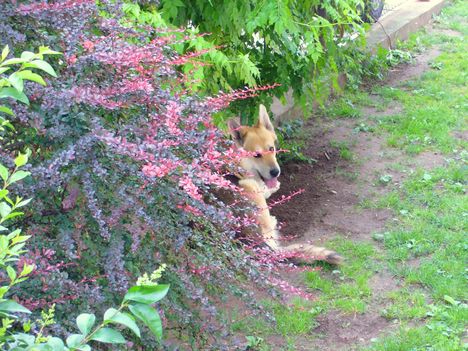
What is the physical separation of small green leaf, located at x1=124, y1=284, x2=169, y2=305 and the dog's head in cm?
524

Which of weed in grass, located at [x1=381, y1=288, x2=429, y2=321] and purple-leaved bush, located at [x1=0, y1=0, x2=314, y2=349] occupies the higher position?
purple-leaved bush, located at [x1=0, y1=0, x2=314, y2=349]

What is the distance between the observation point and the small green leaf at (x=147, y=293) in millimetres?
1877

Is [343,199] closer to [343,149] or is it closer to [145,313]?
[343,149]

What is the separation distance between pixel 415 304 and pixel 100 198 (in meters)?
3.23

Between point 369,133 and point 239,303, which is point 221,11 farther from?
point 369,133

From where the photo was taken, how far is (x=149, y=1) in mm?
4594

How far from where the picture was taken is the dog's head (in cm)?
717

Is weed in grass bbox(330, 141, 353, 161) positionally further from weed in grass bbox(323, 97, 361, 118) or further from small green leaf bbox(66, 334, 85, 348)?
small green leaf bbox(66, 334, 85, 348)

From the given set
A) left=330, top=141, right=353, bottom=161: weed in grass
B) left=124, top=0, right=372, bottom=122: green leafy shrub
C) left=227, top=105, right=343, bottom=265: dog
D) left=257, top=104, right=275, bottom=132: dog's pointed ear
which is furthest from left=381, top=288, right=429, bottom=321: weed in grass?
left=330, top=141, right=353, bottom=161: weed in grass

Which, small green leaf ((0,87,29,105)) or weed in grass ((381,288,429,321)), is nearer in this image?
small green leaf ((0,87,29,105))

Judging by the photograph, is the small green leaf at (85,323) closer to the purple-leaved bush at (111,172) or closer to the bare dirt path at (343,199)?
the purple-leaved bush at (111,172)

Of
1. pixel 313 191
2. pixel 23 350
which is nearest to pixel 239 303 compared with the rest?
pixel 313 191

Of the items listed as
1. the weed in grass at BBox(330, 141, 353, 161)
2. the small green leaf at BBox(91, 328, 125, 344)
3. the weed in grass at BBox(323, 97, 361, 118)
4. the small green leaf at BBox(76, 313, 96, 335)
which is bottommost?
the weed in grass at BBox(323, 97, 361, 118)

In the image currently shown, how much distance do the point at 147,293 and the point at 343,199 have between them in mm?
5811
